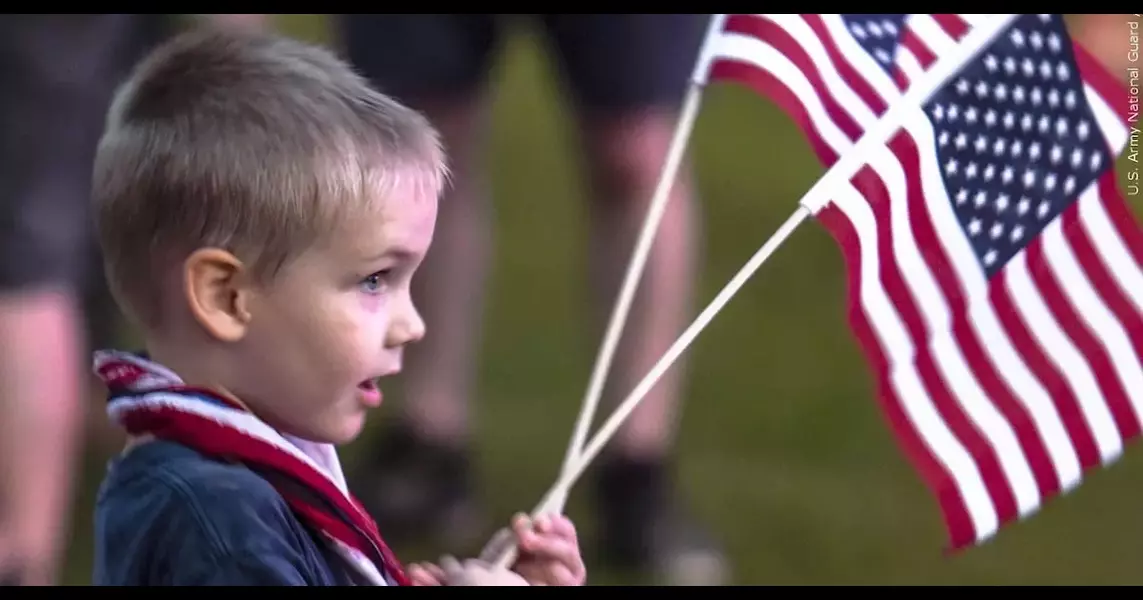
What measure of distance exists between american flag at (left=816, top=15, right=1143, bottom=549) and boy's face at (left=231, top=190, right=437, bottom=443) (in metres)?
0.35

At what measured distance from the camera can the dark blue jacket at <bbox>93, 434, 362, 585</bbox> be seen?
937 mm

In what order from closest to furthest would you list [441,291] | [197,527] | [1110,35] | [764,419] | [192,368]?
[197,527], [192,368], [1110,35], [441,291], [764,419]

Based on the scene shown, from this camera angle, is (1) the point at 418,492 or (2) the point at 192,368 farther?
(1) the point at 418,492

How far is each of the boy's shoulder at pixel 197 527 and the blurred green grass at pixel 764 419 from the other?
886 millimetres

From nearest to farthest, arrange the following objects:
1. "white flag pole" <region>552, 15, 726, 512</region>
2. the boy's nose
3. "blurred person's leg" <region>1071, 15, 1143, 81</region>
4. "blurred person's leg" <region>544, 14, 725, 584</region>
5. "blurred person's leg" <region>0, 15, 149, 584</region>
Result: the boy's nose < "white flag pole" <region>552, 15, 726, 512</region> < "blurred person's leg" <region>1071, 15, 1143, 81</region> < "blurred person's leg" <region>0, 15, 149, 584</region> < "blurred person's leg" <region>544, 14, 725, 584</region>

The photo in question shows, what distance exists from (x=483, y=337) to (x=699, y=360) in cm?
38

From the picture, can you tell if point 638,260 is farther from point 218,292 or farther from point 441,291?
point 441,291

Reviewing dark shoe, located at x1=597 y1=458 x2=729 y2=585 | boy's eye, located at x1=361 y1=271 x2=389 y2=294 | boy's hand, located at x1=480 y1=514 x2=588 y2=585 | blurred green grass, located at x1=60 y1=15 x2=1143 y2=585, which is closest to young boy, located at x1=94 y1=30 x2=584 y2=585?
boy's eye, located at x1=361 y1=271 x2=389 y2=294

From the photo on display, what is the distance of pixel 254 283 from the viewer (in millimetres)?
1019

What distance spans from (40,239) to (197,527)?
0.80 meters

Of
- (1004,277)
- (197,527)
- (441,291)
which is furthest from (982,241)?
(441,291)

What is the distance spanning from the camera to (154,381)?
1.00m

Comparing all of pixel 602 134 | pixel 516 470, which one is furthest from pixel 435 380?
pixel 602 134

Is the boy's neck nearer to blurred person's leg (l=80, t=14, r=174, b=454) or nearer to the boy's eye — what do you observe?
the boy's eye
